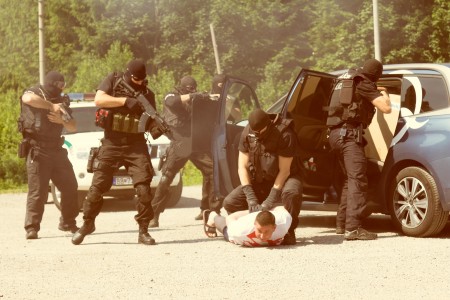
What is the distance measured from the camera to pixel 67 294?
7293mm

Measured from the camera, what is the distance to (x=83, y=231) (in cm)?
1040

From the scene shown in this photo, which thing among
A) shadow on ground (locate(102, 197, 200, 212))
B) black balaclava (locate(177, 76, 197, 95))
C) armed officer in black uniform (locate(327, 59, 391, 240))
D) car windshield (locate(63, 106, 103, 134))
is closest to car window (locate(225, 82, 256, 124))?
black balaclava (locate(177, 76, 197, 95))

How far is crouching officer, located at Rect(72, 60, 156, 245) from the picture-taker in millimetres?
10141

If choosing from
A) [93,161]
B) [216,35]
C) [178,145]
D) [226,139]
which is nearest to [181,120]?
[178,145]

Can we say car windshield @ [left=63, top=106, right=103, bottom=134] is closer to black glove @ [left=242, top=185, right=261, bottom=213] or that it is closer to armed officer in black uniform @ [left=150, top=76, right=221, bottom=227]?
armed officer in black uniform @ [left=150, top=76, right=221, bottom=227]

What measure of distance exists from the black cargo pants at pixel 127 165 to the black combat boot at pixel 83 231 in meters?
0.05

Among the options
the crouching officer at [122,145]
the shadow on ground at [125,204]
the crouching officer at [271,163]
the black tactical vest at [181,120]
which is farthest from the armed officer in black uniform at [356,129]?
the shadow on ground at [125,204]

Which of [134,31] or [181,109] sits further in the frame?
[134,31]

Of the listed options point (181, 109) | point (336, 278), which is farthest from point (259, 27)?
point (336, 278)

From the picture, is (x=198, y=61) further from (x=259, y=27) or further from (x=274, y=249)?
(x=274, y=249)

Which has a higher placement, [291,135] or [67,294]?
[291,135]

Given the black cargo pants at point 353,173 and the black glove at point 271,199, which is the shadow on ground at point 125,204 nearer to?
the black cargo pants at point 353,173

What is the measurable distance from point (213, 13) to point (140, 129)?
57.0m

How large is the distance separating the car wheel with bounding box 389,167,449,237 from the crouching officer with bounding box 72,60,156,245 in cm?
241
